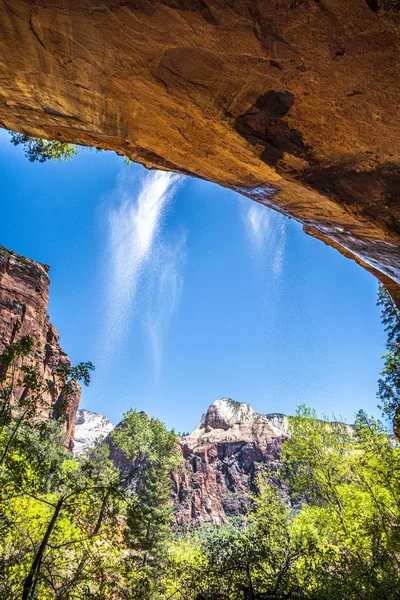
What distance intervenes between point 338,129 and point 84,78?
330 centimetres

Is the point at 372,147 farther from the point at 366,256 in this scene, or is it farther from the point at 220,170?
the point at 366,256

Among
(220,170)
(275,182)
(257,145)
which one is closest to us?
(257,145)

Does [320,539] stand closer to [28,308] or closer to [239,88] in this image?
[239,88]

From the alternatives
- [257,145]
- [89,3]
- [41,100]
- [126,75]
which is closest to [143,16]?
[89,3]

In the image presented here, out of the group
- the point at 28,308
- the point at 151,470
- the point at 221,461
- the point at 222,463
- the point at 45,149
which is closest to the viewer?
the point at 45,149

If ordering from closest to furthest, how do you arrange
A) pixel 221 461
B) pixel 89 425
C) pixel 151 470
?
pixel 151 470 < pixel 221 461 < pixel 89 425

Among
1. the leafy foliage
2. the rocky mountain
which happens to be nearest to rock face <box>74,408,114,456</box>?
the rocky mountain

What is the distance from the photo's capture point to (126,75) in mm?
4008

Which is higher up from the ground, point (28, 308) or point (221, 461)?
point (28, 308)

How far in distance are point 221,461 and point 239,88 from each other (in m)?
95.4

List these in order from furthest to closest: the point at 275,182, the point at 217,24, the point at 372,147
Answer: the point at 275,182 < the point at 372,147 < the point at 217,24

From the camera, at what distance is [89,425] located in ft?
497

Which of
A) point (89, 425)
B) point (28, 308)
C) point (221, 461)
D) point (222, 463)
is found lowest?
point (222, 463)

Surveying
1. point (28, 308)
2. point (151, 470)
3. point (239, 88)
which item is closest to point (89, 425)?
point (28, 308)
